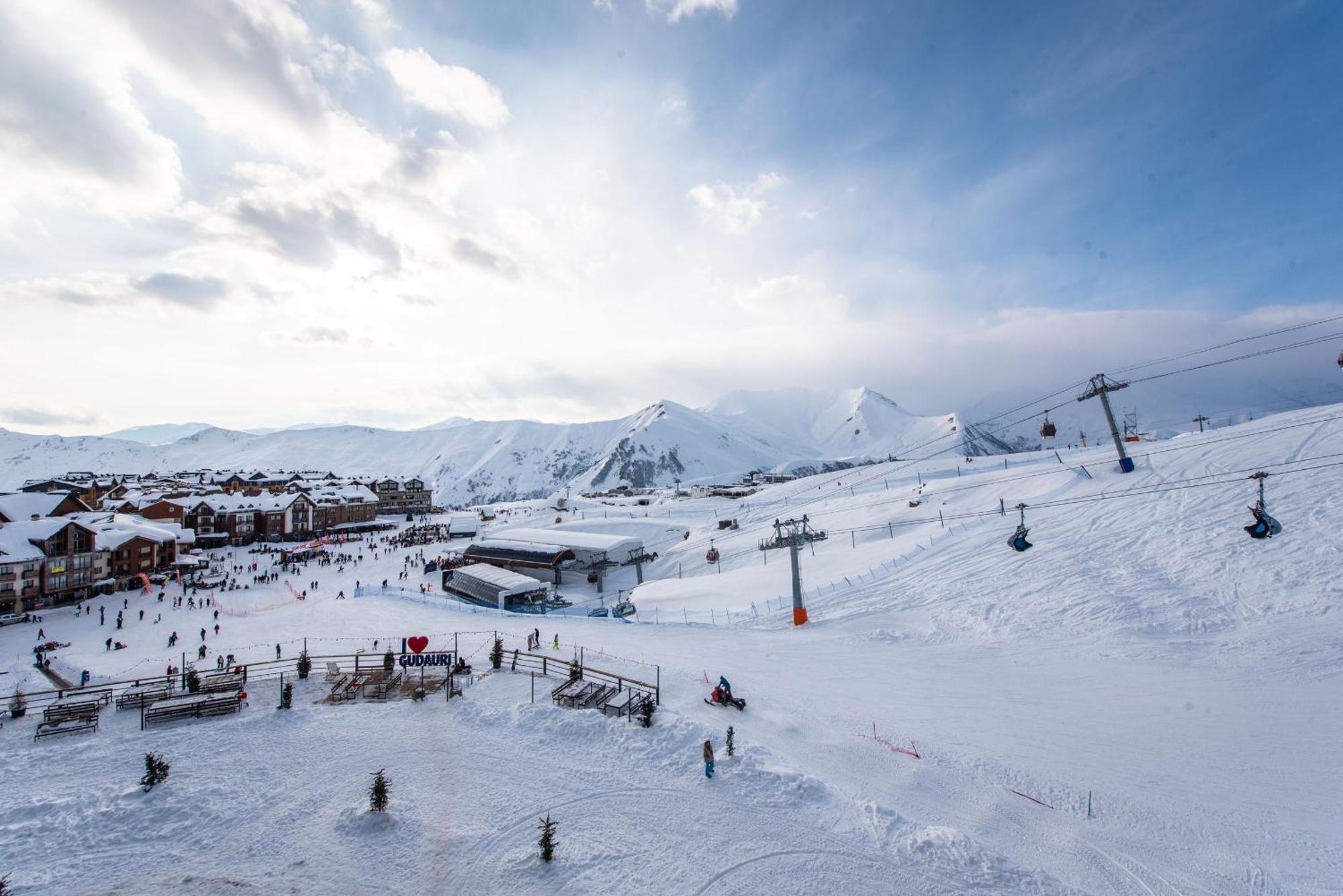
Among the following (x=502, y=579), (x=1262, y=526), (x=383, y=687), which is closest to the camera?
(x=383, y=687)

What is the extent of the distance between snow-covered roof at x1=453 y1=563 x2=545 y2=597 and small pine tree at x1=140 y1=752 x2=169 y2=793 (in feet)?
92.8

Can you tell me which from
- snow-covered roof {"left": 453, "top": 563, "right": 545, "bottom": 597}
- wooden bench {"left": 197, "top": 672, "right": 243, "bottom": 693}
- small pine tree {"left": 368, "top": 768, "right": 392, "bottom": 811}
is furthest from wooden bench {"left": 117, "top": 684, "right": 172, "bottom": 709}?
snow-covered roof {"left": 453, "top": 563, "right": 545, "bottom": 597}

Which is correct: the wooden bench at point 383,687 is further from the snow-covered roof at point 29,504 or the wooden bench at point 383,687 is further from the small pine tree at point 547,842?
the snow-covered roof at point 29,504

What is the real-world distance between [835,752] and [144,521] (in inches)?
3470

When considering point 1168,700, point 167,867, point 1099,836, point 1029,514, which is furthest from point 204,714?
point 1029,514

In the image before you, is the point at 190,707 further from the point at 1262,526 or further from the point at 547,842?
the point at 1262,526

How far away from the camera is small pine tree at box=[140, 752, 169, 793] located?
12.7 m

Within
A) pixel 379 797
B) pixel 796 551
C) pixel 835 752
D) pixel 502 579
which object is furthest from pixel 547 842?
pixel 502 579

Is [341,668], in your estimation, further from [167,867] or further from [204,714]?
[167,867]

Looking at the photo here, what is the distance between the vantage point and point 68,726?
1573cm

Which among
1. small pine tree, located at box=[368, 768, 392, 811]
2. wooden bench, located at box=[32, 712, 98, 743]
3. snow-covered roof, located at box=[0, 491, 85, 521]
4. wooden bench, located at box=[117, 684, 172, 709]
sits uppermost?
snow-covered roof, located at box=[0, 491, 85, 521]

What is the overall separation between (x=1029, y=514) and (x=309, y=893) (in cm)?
4348

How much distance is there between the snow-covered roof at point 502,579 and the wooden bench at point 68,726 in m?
25.7

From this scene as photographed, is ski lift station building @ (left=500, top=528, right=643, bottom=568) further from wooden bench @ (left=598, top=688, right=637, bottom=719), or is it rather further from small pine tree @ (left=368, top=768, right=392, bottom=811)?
small pine tree @ (left=368, top=768, right=392, bottom=811)
